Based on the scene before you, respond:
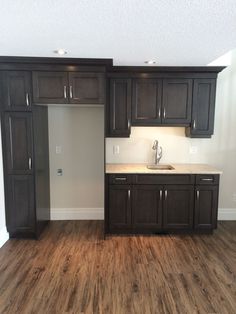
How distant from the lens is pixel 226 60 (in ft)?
11.4

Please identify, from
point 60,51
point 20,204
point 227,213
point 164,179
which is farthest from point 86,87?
point 227,213

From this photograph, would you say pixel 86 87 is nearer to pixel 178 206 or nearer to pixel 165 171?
pixel 165 171

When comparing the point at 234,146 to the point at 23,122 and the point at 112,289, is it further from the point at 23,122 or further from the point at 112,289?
the point at 23,122

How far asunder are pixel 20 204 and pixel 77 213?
1.04m

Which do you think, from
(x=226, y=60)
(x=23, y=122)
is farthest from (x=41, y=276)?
(x=226, y=60)

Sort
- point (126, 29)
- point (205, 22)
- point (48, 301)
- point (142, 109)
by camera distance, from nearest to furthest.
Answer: point (205, 22), point (126, 29), point (48, 301), point (142, 109)

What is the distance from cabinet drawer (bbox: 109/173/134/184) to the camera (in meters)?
3.30

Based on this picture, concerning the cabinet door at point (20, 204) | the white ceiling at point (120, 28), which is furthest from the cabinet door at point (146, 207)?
the white ceiling at point (120, 28)

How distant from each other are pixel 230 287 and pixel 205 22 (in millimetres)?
2473

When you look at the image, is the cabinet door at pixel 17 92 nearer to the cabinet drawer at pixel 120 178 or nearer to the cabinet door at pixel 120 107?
the cabinet door at pixel 120 107

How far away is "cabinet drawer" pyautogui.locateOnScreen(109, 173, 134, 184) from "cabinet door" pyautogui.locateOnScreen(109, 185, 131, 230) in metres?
0.06

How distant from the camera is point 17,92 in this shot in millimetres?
3037

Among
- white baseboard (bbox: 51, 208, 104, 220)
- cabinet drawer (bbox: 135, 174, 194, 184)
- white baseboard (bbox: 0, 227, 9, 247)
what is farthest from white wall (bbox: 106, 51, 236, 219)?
white baseboard (bbox: 0, 227, 9, 247)

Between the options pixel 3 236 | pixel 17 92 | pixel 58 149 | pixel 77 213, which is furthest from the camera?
pixel 77 213
